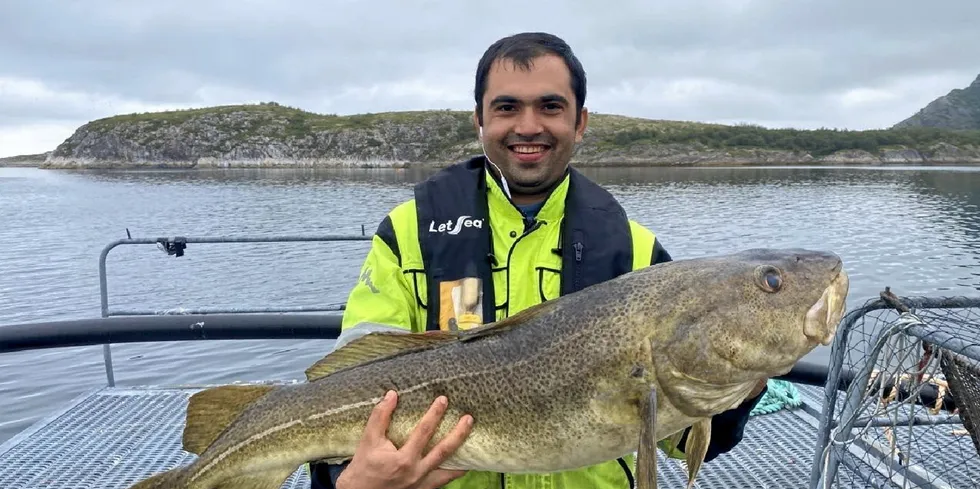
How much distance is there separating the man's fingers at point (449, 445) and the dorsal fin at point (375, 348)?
37 centimetres

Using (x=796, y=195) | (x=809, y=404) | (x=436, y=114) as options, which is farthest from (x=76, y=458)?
(x=436, y=114)

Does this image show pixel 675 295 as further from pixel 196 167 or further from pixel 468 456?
pixel 196 167

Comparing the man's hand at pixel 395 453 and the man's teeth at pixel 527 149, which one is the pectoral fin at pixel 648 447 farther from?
the man's teeth at pixel 527 149

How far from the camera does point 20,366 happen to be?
12.8 metres

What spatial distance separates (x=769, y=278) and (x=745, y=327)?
23cm

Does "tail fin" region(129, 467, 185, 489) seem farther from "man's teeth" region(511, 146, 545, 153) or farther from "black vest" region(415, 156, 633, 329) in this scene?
"man's teeth" region(511, 146, 545, 153)

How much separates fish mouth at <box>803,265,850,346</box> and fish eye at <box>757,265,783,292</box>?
144 mm

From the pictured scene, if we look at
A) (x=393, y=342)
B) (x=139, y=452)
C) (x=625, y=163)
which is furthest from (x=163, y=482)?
(x=625, y=163)

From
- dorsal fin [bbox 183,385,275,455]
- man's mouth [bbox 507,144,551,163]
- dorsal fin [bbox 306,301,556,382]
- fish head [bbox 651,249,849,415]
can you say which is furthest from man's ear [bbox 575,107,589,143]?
dorsal fin [bbox 183,385,275,455]

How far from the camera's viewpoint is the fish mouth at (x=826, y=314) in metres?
2.44

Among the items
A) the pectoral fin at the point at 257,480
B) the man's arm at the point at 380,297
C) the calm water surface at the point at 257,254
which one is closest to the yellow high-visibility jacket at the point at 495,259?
the man's arm at the point at 380,297

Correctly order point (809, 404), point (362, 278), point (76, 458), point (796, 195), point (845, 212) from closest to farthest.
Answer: point (362, 278) → point (76, 458) → point (809, 404) → point (845, 212) → point (796, 195)

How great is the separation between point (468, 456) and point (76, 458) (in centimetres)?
418

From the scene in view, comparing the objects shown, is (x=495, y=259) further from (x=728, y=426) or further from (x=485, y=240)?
(x=728, y=426)
